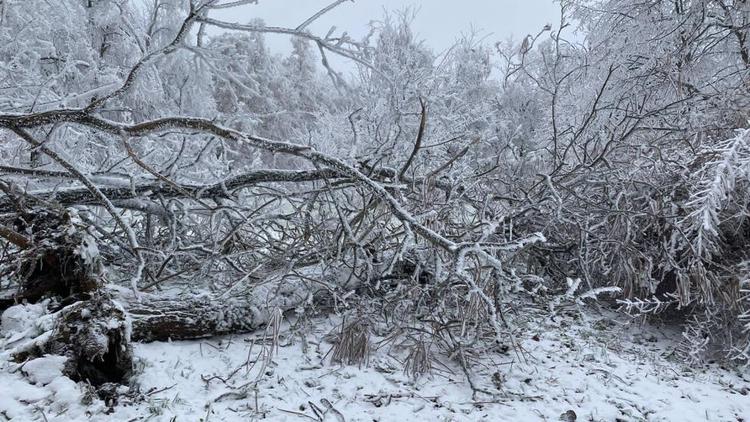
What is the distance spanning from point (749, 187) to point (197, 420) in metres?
3.52

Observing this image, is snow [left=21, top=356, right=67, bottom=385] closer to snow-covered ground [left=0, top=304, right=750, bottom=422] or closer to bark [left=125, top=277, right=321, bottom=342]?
snow-covered ground [left=0, top=304, right=750, bottom=422]

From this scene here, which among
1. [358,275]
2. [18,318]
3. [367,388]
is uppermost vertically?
[358,275]

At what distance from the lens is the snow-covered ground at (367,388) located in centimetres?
207

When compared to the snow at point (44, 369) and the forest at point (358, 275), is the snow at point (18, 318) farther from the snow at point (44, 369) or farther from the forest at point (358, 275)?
the snow at point (44, 369)

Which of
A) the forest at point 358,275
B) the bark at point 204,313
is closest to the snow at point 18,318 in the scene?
the forest at point 358,275

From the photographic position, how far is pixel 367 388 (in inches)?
98.8

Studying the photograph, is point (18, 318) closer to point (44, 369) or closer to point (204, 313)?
point (44, 369)

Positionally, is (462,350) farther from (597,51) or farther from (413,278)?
(597,51)

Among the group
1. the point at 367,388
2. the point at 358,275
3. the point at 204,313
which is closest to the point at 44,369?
the point at 204,313

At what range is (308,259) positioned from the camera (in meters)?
3.54

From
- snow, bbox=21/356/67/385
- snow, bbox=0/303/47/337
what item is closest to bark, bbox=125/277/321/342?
snow, bbox=0/303/47/337

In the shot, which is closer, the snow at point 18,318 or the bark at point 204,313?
the snow at point 18,318

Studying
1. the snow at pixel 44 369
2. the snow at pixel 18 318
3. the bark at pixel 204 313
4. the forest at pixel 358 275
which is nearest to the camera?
the snow at pixel 44 369

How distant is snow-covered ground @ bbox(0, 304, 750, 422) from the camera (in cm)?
207
